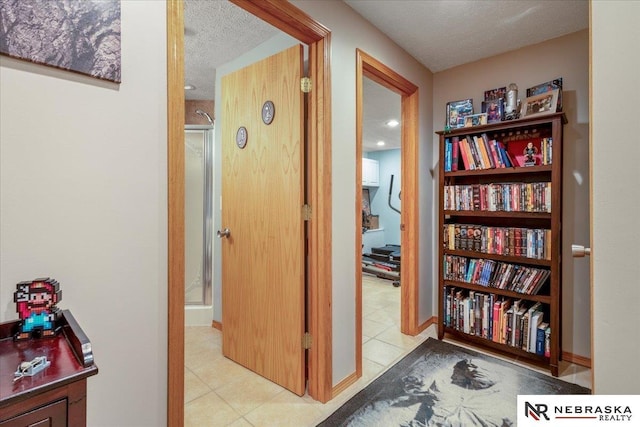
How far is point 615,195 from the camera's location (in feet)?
2.43

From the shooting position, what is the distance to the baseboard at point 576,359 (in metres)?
2.19

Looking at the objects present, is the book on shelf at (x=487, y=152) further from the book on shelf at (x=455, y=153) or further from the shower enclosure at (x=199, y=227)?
the shower enclosure at (x=199, y=227)

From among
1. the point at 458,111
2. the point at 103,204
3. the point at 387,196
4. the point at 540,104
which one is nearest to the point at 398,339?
the point at 458,111

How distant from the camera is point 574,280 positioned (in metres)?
2.24

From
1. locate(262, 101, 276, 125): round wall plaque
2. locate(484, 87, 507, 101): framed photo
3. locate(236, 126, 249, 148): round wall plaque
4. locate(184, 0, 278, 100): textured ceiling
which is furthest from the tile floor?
locate(184, 0, 278, 100): textured ceiling

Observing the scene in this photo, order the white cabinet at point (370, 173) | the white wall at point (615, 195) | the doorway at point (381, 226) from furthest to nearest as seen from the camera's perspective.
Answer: the white cabinet at point (370, 173) < the doorway at point (381, 226) < the white wall at point (615, 195)

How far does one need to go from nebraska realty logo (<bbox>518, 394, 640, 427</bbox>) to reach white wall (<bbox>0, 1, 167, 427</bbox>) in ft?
4.38

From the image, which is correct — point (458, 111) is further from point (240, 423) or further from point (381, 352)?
point (240, 423)

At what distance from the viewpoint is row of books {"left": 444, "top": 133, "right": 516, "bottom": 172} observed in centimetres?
235

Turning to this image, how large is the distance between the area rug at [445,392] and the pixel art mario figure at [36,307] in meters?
1.37

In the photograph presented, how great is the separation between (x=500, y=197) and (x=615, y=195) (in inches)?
68.0

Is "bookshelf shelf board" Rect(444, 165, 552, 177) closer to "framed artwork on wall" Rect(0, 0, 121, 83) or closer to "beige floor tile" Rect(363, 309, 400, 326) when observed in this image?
"beige floor tile" Rect(363, 309, 400, 326)

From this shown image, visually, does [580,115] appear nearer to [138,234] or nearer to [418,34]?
[418,34]

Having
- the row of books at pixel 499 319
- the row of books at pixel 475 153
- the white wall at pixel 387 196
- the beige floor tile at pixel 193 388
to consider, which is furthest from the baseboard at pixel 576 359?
the white wall at pixel 387 196
